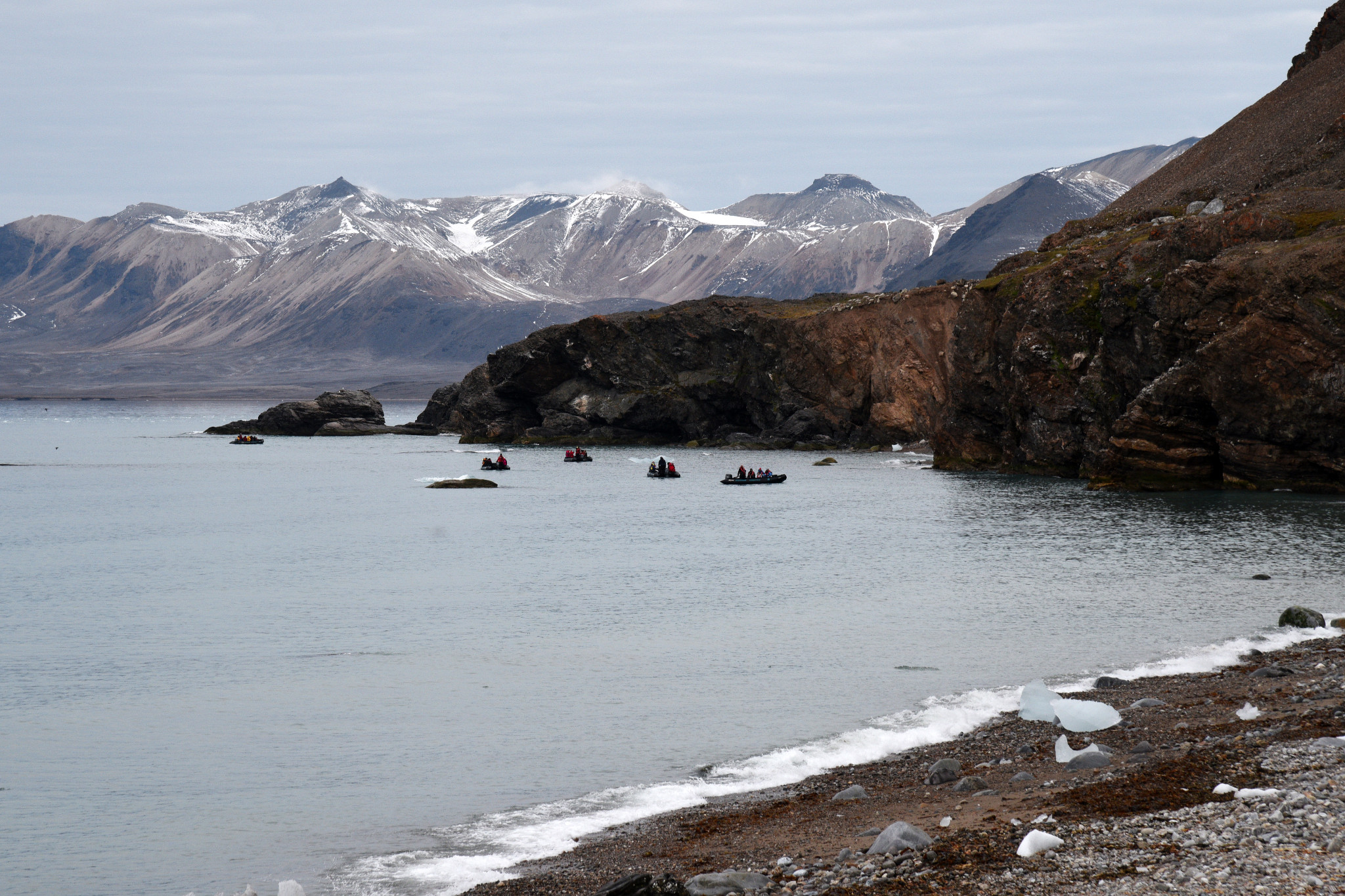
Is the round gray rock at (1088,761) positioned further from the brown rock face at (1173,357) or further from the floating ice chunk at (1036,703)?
the brown rock face at (1173,357)

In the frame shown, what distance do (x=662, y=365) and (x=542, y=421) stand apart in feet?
73.3

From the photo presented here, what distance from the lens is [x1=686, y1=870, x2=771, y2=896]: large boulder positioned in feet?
47.9

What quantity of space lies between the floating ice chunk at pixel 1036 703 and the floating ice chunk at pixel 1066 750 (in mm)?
3326

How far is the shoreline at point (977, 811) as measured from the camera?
14.4 meters

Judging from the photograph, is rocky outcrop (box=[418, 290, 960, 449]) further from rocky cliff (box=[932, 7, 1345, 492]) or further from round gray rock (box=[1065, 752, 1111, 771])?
round gray rock (box=[1065, 752, 1111, 771])

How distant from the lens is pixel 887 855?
15242mm

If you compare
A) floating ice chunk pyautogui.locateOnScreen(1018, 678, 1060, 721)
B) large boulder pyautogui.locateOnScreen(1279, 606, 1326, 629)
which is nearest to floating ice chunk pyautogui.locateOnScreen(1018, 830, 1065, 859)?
floating ice chunk pyautogui.locateOnScreen(1018, 678, 1060, 721)

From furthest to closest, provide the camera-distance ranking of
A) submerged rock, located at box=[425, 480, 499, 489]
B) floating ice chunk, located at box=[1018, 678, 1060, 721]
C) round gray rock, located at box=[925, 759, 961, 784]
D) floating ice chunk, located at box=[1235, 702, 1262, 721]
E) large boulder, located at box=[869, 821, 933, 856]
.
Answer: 1. submerged rock, located at box=[425, 480, 499, 489]
2. floating ice chunk, located at box=[1018, 678, 1060, 721]
3. floating ice chunk, located at box=[1235, 702, 1262, 721]
4. round gray rock, located at box=[925, 759, 961, 784]
5. large boulder, located at box=[869, 821, 933, 856]

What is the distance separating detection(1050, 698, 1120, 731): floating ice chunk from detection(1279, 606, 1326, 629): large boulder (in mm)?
14979

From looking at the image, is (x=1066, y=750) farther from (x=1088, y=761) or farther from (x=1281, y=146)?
(x=1281, y=146)

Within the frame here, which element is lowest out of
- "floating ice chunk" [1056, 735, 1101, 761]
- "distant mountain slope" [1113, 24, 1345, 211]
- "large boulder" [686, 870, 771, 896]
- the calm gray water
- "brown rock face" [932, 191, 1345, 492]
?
the calm gray water

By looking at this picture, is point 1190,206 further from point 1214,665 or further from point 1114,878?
point 1114,878

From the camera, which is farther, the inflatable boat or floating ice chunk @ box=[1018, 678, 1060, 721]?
the inflatable boat

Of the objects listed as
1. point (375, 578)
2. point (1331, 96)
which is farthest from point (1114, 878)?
point (1331, 96)
